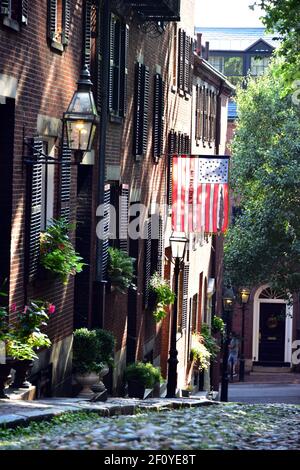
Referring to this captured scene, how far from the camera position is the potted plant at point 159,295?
27422 mm

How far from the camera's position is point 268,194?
4128cm

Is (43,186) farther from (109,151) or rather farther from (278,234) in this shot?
(278,234)

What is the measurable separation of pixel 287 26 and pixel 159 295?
7934 millimetres

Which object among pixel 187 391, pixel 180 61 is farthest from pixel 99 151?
Result: pixel 187 391

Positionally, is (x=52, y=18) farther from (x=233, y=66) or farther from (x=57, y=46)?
(x=233, y=66)

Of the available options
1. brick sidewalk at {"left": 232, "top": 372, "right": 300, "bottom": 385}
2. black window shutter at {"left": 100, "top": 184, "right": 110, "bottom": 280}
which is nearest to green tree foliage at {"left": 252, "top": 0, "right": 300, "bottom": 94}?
black window shutter at {"left": 100, "top": 184, "right": 110, "bottom": 280}

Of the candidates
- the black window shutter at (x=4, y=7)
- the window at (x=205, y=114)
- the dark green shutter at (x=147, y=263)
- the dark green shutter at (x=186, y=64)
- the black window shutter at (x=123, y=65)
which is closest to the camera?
the black window shutter at (x=4, y=7)

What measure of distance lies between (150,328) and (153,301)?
3.38 ft

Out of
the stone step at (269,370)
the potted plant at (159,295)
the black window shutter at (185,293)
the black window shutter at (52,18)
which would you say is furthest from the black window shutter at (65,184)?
the stone step at (269,370)

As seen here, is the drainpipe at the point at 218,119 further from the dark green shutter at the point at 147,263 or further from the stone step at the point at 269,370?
the dark green shutter at the point at 147,263

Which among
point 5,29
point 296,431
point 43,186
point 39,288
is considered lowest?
point 296,431

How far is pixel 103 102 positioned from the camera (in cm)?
2039

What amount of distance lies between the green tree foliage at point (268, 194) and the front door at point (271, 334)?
1059 centimetres

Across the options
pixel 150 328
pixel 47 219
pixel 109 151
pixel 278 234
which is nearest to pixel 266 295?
pixel 278 234
